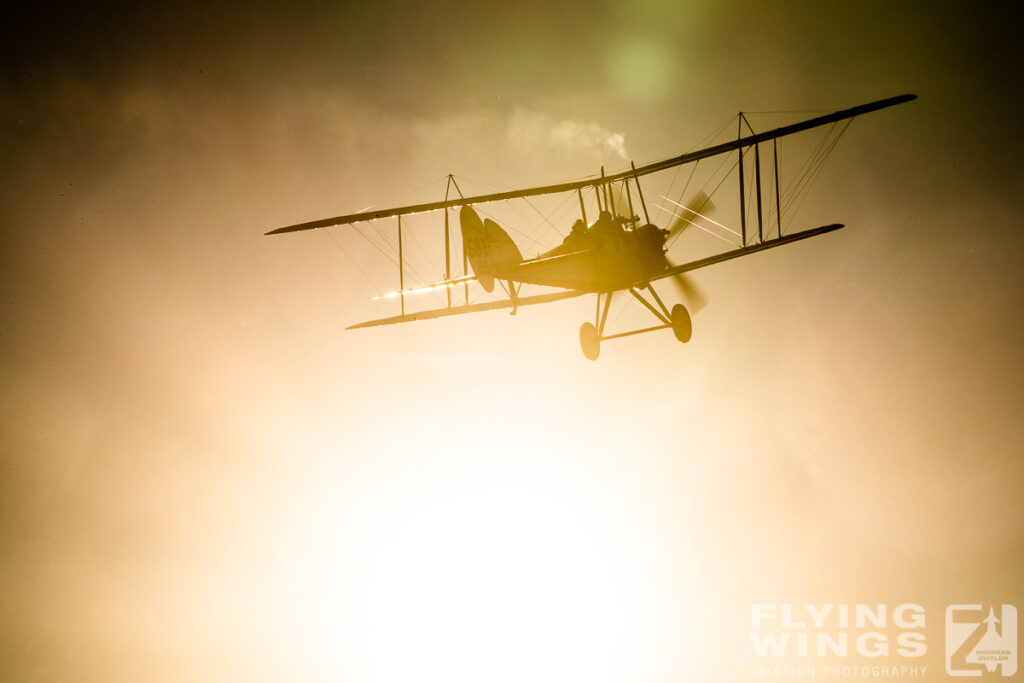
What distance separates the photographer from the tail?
15.8 metres

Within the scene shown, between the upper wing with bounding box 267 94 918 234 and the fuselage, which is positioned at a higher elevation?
the upper wing with bounding box 267 94 918 234

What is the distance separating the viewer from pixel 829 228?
13.8 meters

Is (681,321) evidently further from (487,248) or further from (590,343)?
(487,248)

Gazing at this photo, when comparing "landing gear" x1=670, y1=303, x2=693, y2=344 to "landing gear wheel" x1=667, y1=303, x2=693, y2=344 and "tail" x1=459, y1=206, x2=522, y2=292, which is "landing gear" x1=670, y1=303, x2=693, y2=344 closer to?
"landing gear wheel" x1=667, y1=303, x2=693, y2=344

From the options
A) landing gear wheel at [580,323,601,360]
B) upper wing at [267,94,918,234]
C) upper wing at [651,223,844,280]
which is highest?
upper wing at [267,94,918,234]

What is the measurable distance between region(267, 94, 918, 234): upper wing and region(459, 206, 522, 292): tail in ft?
3.28

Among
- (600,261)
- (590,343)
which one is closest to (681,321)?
(590,343)

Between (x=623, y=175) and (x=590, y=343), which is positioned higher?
(x=623, y=175)

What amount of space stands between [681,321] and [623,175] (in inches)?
131

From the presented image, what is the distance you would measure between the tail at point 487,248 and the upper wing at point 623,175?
999mm

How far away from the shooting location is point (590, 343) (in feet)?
53.2

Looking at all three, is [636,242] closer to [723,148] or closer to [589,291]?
[589,291]

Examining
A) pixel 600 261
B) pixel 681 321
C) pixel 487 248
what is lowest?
pixel 681 321

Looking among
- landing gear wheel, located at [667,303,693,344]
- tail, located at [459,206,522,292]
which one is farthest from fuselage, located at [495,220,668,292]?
landing gear wheel, located at [667,303,693,344]
